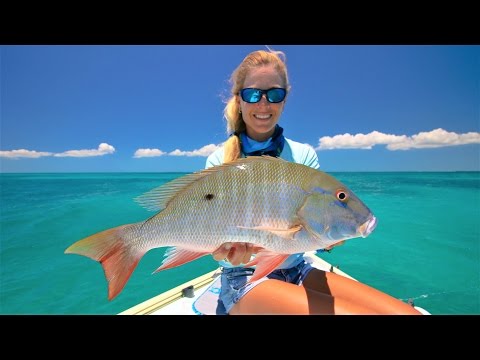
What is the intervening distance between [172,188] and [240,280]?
98 centimetres

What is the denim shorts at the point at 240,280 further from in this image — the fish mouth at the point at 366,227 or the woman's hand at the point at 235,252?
the fish mouth at the point at 366,227

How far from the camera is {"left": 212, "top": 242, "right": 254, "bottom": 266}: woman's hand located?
1635 millimetres

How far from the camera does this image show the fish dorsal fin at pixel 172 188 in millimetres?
1582

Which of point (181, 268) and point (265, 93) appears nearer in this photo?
point (265, 93)

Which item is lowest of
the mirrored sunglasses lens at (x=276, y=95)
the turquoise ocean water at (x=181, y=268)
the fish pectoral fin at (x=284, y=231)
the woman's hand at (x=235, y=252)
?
the turquoise ocean water at (x=181, y=268)

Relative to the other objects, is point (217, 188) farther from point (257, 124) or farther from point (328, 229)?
point (257, 124)

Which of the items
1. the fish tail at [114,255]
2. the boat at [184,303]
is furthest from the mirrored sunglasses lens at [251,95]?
the boat at [184,303]

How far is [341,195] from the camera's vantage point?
1481 millimetres

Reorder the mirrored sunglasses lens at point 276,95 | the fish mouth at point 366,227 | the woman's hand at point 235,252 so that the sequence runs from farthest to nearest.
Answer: the mirrored sunglasses lens at point 276,95 < the woman's hand at point 235,252 < the fish mouth at point 366,227

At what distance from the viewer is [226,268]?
221 centimetres

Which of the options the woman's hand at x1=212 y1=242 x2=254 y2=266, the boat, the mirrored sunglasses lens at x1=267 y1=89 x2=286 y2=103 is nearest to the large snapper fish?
the woman's hand at x1=212 y1=242 x2=254 y2=266

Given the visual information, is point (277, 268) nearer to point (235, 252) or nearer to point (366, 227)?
point (235, 252)

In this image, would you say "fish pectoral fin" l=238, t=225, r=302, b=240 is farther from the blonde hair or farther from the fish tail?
the blonde hair

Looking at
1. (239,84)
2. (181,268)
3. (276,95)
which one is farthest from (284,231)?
(181,268)
